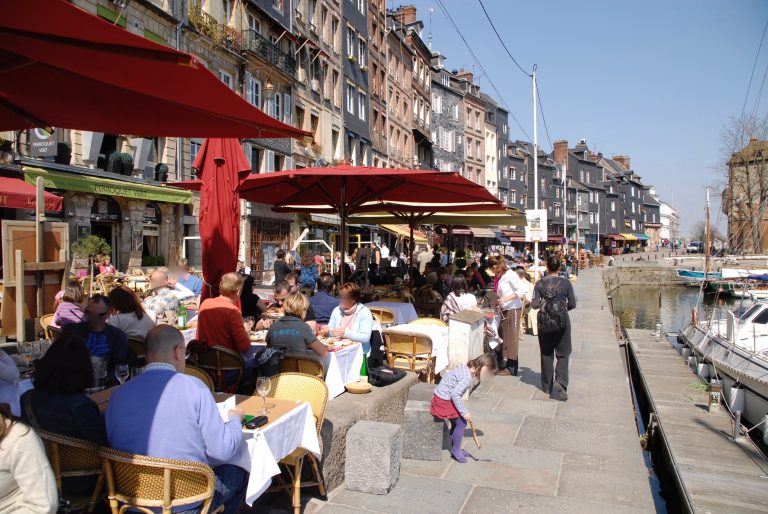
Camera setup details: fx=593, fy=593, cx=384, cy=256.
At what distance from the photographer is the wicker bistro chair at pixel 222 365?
5094 mm

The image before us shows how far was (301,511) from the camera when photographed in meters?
4.21

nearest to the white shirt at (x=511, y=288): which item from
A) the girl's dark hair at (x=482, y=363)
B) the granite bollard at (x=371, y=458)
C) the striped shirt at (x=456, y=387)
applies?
the girl's dark hair at (x=482, y=363)

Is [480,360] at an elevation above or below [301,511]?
above

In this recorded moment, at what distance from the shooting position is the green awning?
13562mm

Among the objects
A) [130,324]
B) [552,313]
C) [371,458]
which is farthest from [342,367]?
[552,313]

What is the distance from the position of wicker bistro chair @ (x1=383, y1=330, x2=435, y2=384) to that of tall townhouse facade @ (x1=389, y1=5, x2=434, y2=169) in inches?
1586

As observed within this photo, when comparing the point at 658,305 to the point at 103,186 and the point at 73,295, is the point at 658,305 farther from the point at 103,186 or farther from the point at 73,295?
the point at 73,295

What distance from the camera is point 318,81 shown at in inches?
1209

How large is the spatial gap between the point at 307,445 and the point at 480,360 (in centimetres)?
250

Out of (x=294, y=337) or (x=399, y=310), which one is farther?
(x=399, y=310)

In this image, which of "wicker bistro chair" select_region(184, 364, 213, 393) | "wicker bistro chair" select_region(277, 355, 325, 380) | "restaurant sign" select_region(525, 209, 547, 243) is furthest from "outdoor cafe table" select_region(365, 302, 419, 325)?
"restaurant sign" select_region(525, 209, 547, 243)

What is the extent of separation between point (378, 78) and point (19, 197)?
31.5 m

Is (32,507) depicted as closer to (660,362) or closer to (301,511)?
(301,511)

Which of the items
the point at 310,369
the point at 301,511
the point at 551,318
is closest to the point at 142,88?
the point at 310,369
